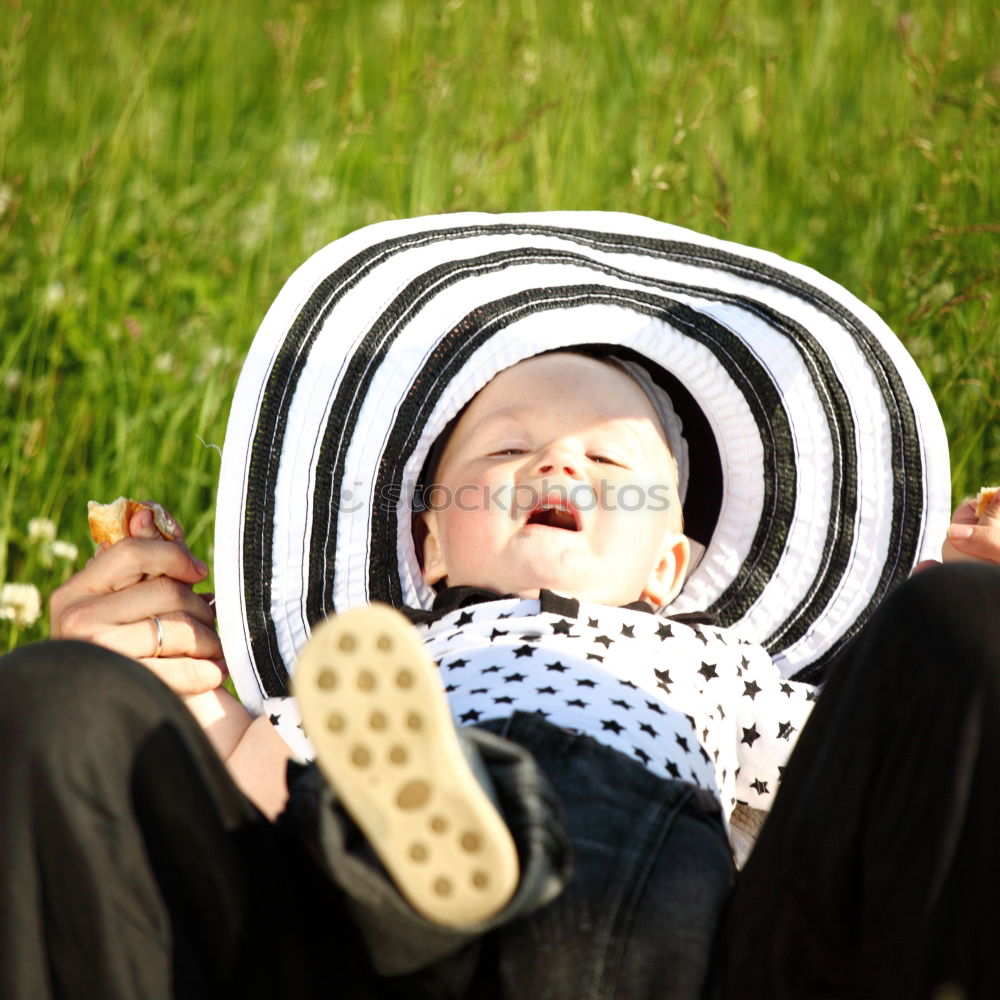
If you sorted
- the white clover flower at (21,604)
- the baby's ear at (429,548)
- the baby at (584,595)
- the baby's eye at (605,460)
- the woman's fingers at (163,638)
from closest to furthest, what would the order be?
the baby at (584,595) < the woman's fingers at (163,638) < the baby's eye at (605,460) < the baby's ear at (429,548) < the white clover flower at (21,604)

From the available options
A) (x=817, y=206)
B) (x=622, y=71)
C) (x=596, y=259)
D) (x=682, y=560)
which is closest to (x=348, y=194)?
(x=622, y=71)

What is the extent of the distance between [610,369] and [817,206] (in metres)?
1.55

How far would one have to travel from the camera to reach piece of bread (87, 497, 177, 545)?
196cm

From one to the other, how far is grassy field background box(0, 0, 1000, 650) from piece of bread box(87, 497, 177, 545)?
1.91ft

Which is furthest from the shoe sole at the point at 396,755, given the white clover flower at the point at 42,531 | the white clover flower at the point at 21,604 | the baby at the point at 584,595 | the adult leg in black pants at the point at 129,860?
the white clover flower at the point at 42,531

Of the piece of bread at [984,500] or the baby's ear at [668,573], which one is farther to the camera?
the baby's ear at [668,573]

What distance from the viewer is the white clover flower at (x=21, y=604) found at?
2449 mm

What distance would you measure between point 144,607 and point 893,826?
3.83ft

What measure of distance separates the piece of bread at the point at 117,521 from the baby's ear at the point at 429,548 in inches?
16.5

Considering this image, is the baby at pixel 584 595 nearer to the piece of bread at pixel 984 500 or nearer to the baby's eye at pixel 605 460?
the baby's eye at pixel 605 460

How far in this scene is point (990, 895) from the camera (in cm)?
107

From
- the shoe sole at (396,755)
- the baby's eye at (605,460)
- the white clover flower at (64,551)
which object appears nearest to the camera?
the shoe sole at (396,755)

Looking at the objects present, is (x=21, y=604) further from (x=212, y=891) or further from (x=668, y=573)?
(x=212, y=891)

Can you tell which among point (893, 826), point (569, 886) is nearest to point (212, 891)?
point (569, 886)
